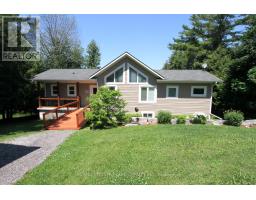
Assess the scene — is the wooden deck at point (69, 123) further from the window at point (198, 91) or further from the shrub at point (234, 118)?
the shrub at point (234, 118)

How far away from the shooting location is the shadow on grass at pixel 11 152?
7508 millimetres

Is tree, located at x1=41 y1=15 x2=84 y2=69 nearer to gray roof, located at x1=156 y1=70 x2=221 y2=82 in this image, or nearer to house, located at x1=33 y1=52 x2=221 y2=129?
house, located at x1=33 y1=52 x2=221 y2=129

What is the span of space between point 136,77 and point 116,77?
1.58 meters

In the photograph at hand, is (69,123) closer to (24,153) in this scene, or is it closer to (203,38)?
(24,153)

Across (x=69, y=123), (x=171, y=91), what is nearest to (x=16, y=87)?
(x=69, y=123)

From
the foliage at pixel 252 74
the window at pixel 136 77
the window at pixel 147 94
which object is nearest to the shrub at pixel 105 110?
the window at pixel 136 77

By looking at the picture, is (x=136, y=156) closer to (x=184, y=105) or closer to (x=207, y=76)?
(x=184, y=105)

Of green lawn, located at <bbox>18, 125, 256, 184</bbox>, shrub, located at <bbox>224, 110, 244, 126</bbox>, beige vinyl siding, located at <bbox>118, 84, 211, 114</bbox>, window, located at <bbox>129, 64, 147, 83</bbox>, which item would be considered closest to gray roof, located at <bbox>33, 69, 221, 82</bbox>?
beige vinyl siding, located at <bbox>118, 84, 211, 114</bbox>

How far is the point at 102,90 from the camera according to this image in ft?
42.8

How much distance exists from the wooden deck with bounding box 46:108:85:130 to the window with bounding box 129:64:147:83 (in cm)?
471

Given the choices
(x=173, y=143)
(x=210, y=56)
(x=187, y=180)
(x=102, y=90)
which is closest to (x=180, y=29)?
(x=210, y=56)

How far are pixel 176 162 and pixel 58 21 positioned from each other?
1471 inches

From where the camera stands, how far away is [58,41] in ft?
122
